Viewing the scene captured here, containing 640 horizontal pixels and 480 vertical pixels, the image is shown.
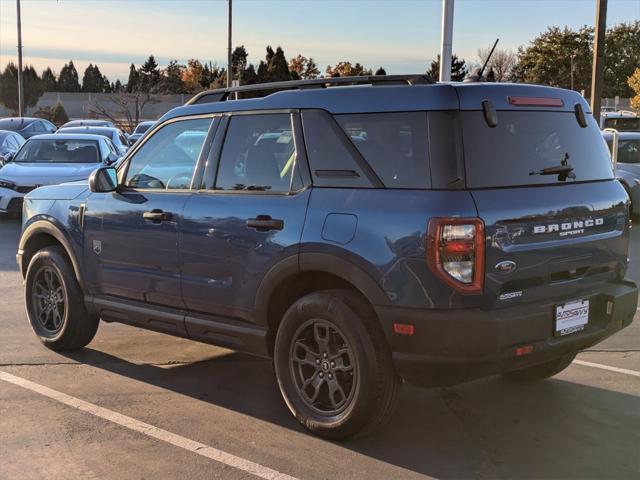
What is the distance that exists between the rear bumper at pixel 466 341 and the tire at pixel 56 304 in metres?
2.90

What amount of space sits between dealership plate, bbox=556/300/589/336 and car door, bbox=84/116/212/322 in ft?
7.81

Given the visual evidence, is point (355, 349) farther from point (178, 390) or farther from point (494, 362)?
point (178, 390)

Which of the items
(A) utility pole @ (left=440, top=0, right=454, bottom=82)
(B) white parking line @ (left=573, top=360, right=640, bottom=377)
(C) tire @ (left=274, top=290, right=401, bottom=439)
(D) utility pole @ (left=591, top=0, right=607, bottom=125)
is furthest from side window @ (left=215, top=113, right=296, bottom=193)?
(D) utility pole @ (left=591, top=0, right=607, bottom=125)

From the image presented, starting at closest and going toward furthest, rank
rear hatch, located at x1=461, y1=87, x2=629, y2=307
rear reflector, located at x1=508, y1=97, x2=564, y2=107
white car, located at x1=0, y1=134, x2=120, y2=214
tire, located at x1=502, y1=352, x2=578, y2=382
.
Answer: rear hatch, located at x1=461, y1=87, x2=629, y2=307 < rear reflector, located at x1=508, y1=97, x2=564, y2=107 < tire, located at x1=502, y1=352, x2=578, y2=382 < white car, located at x1=0, y1=134, x2=120, y2=214

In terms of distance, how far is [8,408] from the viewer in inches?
181

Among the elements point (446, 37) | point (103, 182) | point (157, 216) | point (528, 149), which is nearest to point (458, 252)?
point (528, 149)

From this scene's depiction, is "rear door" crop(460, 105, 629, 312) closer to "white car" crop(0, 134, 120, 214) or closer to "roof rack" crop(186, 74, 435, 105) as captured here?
"roof rack" crop(186, 74, 435, 105)

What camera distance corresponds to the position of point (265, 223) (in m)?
4.25

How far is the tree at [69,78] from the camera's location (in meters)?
87.4

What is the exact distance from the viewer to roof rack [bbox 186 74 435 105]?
4148 millimetres

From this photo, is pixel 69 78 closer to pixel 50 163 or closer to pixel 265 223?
pixel 50 163

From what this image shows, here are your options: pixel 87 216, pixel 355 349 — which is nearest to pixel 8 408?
pixel 87 216

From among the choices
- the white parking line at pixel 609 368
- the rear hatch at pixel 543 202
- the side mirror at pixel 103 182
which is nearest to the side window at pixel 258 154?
the side mirror at pixel 103 182

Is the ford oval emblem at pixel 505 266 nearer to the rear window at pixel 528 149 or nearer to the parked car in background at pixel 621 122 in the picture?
the rear window at pixel 528 149
